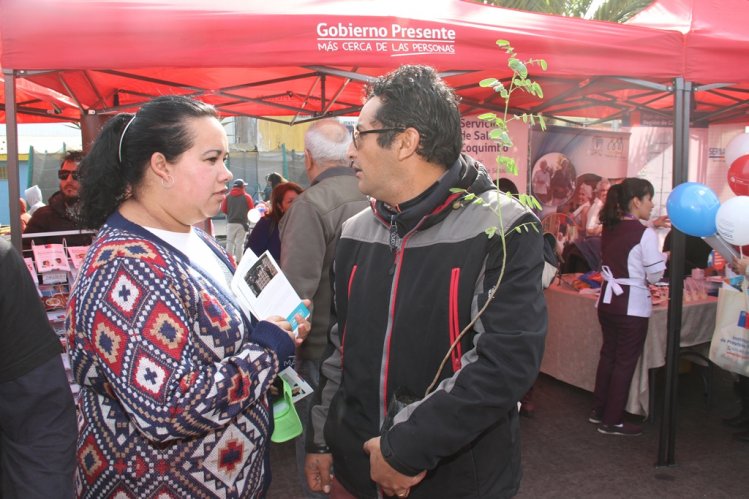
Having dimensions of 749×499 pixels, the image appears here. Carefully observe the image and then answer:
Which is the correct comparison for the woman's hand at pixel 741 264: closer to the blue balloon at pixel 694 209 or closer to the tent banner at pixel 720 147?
the blue balloon at pixel 694 209

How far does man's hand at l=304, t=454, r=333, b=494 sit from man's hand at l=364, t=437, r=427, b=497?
1.26 feet

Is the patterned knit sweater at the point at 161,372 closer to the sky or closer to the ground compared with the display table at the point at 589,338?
closer to the sky

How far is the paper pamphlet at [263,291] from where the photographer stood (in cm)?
172

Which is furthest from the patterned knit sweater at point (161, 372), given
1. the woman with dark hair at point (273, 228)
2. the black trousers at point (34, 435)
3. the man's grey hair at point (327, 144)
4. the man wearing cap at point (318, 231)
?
the woman with dark hair at point (273, 228)

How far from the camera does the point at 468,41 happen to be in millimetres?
3402

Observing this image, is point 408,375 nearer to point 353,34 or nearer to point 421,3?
point 353,34

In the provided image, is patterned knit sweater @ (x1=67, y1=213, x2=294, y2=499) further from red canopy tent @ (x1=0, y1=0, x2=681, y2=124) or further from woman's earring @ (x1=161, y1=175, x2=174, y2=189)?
red canopy tent @ (x1=0, y1=0, x2=681, y2=124)

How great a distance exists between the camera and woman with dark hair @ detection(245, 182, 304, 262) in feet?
12.6

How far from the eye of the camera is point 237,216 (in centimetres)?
1301

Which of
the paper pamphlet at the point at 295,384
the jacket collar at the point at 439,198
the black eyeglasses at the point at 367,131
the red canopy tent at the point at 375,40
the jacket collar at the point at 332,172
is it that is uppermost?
the red canopy tent at the point at 375,40

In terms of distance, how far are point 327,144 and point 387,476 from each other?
79.6 inches

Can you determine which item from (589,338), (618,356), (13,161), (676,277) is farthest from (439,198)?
(589,338)

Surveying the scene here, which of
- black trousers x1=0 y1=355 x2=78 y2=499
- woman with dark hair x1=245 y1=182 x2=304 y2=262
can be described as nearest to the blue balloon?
woman with dark hair x1=245 y1=182 x2=304 y2=262

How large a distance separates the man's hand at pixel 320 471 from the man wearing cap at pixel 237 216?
11.1m
